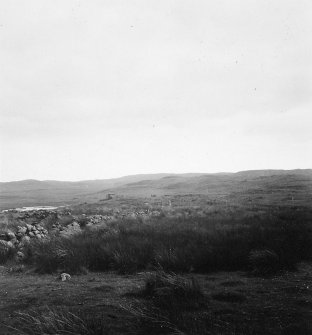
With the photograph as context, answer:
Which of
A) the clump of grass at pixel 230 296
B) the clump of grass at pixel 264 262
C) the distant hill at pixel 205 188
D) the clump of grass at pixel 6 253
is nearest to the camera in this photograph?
the clump of grass at pixel 230 296

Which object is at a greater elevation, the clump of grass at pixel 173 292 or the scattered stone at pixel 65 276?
the clump of grass at pixel 173 292

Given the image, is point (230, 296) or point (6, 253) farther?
point (6, 253)

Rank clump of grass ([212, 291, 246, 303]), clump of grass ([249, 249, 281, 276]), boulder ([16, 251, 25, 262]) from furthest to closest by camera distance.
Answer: boulder ([16, 251, 25, 262]), clump of grass ([249, 249, 281, 276]), clump of grass ([212, 291, 246, 303])

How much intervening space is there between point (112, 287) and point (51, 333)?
8.27 ft

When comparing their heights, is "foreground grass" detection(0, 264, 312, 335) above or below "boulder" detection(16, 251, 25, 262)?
above

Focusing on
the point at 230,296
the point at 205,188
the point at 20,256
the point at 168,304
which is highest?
the point at 168,304

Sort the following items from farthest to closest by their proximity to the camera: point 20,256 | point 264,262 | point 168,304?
point 20,256 < point 264,262 < point 168,304

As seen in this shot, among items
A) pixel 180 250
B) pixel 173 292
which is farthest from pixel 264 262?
pixel 173 292

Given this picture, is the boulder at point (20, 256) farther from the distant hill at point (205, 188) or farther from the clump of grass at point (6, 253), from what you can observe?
the distant hill at point (205, 188)

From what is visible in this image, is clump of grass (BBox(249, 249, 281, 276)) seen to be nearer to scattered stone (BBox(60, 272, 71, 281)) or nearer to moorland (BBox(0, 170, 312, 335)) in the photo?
moorland (BBox(0, 170, 312, 335))

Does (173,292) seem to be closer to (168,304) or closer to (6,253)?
(168,304)

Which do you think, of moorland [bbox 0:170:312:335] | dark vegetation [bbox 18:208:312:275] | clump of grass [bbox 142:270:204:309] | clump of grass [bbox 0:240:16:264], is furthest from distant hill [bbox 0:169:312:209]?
clump of grass [bbox 142:270:204:309]

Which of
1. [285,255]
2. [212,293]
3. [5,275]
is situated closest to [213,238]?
[285,255]

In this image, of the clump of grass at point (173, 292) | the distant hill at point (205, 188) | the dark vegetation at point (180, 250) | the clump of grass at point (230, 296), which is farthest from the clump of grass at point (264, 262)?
the distant hill at point (205, 188)
